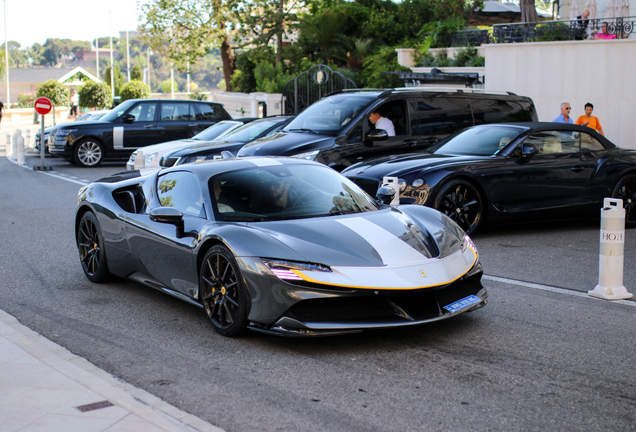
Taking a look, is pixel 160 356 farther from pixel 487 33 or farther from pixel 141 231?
pixel 487 33

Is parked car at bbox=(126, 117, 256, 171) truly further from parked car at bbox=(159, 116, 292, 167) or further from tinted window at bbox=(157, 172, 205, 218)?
tinted window at bbox=(157, 172, 205, 218)

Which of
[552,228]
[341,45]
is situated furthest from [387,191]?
[341,45]

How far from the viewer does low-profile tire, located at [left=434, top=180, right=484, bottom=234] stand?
9.01 m

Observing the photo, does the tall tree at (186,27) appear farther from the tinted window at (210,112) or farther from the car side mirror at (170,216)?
the car side mirror at (170,216)

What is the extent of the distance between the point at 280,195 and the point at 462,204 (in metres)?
4.04

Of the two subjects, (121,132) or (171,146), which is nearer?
(171,146)

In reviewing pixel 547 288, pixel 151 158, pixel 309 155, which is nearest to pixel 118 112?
pixel 151 158

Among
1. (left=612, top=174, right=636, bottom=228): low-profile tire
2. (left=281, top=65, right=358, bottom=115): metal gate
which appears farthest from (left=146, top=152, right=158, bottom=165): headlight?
(left=612, top=174, right=636, bottom=228): low-profile tire

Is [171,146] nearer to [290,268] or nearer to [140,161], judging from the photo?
[140,161]

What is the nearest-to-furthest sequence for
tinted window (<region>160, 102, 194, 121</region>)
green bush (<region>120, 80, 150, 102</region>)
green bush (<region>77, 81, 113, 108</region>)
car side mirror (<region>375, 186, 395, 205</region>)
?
car side mirror (<region>375, 186, 395, 205</region>) < tinted window (<region>160, 102, 194, 121</region>) < green bush (<region>120, 80, 150, 102</region>) < green bush (<region>77, 81, 113, 108</region>)

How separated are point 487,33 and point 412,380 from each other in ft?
71.0

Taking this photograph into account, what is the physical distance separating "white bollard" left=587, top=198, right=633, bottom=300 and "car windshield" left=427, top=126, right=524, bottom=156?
339 cm

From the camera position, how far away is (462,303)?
16.5 feet

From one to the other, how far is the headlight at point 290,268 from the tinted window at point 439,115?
746 cm
